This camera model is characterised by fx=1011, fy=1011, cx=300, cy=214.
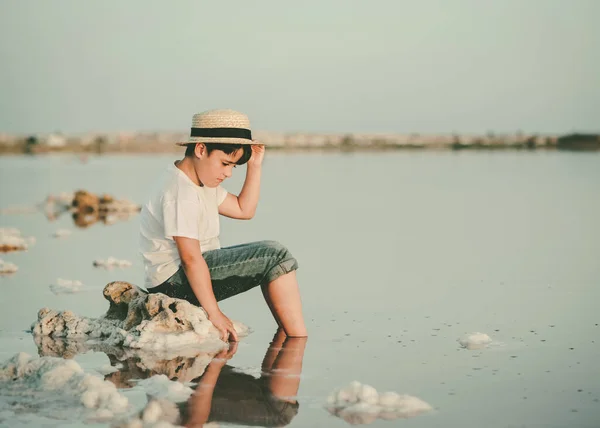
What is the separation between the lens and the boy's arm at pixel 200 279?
5.30 m

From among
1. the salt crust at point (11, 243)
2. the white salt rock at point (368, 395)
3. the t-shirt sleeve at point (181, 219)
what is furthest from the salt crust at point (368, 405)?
the salt crust at point (11, 243)

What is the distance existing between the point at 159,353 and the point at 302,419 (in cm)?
144

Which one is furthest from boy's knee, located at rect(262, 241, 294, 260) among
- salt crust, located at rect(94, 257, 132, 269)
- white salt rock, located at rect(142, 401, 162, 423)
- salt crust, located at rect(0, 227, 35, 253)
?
salt crust, located at rect(0, 227, 35, 253)

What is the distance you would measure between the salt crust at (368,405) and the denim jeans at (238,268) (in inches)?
57.9

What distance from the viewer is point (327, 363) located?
5016 millimetres

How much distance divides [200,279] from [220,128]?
0.81 m

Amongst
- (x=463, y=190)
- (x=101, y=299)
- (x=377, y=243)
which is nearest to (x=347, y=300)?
(x=101, y=299)

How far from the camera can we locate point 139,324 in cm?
553

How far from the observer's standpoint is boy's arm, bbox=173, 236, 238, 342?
5.30 meters

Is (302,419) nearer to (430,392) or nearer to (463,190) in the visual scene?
(430,392)

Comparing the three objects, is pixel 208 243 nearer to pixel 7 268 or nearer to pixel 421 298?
pixel 421 298

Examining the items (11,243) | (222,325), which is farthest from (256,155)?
(11,243)

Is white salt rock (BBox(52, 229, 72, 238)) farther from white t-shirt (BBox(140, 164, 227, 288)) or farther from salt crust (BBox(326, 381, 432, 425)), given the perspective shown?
salt crust (BBox(326, 381, 432, 425))

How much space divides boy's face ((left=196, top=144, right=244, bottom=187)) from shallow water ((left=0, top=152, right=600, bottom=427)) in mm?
922
